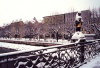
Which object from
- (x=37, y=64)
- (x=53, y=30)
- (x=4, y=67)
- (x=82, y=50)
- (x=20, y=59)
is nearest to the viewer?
(x=4, y=67)

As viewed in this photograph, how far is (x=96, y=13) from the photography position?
4241cm

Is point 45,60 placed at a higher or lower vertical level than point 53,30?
lower

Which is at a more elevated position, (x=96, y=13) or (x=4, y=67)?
(x=96, y=13)

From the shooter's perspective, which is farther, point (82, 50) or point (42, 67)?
point (82, 50)

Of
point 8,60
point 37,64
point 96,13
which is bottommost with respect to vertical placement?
point 37,64

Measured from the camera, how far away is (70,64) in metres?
6.69

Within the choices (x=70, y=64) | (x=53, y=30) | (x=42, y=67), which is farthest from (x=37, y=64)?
(x=53, y=30)

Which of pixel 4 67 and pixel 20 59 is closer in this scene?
pixel 4 67

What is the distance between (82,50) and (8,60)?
5.13m

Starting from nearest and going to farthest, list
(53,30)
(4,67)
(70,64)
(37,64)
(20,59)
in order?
(4,67), (20,59), (37,64), (70,64), (53,30)

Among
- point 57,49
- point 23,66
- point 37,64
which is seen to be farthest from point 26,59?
point 57,49

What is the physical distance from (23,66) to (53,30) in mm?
37273

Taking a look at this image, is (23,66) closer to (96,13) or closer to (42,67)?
(42,67)

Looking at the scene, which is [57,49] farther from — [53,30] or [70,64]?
[53,30]
